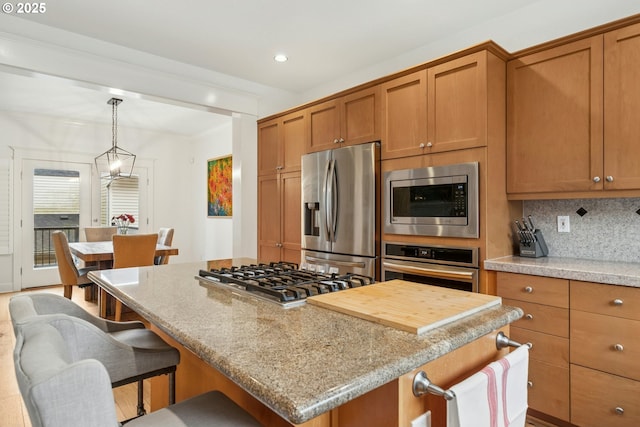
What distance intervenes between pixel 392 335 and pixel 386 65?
9.95ft

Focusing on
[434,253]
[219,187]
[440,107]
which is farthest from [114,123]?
[434,253]

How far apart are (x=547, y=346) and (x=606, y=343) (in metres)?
0.27

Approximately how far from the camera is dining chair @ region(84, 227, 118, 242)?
5.45 meters

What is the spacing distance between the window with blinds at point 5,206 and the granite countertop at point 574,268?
20.9 ft

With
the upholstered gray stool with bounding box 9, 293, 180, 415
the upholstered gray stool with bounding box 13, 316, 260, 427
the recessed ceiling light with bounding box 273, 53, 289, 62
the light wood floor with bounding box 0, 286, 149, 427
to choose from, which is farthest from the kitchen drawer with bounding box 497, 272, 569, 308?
the recessed ceiling light with bounding box 273, 53, 289, 62

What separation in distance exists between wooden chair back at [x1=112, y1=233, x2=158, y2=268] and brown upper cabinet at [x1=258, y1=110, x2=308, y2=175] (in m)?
1.44

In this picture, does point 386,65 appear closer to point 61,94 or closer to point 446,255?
point 446,255

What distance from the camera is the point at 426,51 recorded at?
3078mm

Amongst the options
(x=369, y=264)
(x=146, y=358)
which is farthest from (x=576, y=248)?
(x=146, y=358)

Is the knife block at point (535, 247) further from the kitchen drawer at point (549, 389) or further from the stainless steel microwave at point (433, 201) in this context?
the kitchen drawer at point (549, 389)

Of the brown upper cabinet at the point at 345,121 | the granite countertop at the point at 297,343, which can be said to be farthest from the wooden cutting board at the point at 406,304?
the brown upper cabinet at the point at 345,121

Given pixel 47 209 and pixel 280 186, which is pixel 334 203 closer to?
pixel 280 186

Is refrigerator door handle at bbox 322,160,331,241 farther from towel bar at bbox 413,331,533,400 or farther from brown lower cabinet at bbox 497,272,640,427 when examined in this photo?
towel bar at bbox 413,331,533,400

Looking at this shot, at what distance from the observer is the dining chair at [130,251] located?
12.4 ft
